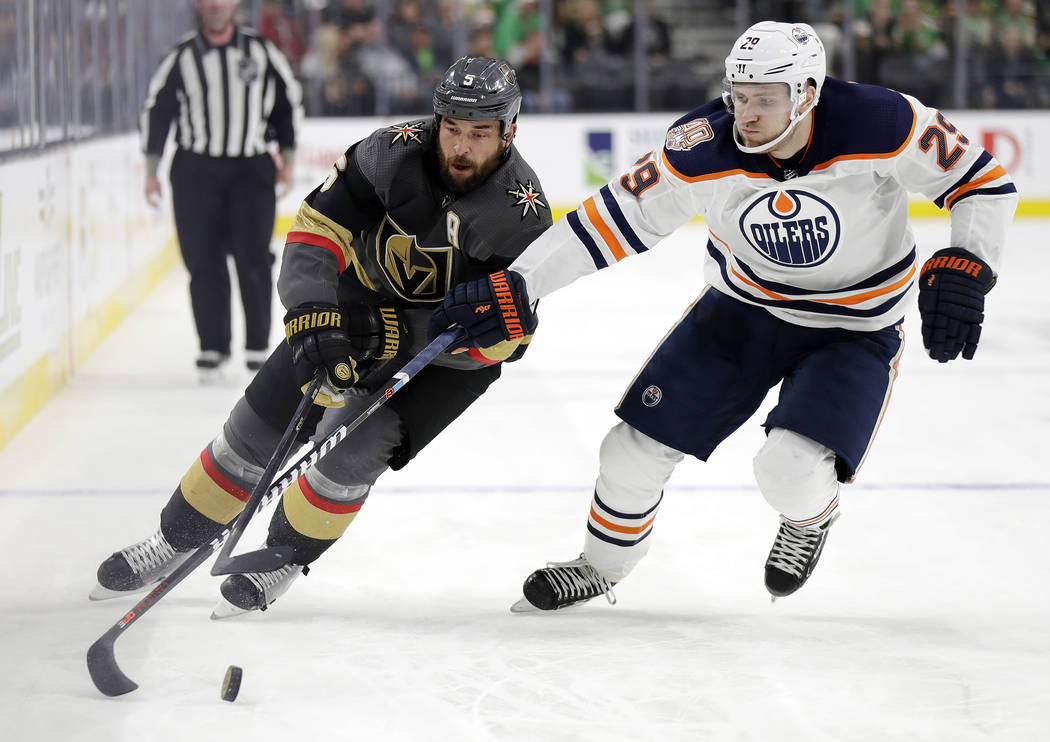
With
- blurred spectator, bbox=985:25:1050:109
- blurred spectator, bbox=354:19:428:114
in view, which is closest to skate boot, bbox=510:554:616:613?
blurred spectator, bbox=354:19:428:114

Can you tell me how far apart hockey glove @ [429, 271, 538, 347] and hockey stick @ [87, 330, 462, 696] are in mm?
48

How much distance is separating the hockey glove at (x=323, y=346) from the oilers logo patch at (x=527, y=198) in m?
0.39

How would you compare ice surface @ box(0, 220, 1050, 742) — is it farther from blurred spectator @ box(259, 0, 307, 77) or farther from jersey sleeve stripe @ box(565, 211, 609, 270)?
blurred spectator @ box(259, 0, 307, 77)

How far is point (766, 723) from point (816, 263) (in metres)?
0.82

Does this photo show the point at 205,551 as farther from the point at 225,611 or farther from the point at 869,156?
the point at 869,156

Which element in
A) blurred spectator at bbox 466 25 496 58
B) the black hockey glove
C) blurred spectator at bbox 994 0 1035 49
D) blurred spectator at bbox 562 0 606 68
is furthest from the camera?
blurred spectator at bbox 994 0 1035 49

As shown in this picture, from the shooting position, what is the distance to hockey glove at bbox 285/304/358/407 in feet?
7.63

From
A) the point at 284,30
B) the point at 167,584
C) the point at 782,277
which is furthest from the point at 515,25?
the point at 167,584

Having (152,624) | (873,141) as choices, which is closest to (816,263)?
(873,141)

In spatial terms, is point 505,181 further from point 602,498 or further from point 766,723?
point 766,723

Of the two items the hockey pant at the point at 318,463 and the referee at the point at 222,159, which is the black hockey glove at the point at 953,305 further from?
the referee at the point at 222,159

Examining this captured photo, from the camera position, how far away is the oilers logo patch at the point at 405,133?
239 cm

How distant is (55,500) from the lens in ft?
10.8

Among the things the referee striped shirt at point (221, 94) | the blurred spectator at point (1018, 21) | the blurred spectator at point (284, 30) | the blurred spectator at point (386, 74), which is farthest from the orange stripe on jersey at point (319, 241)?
the blurred spectator at point (1018, 21)
